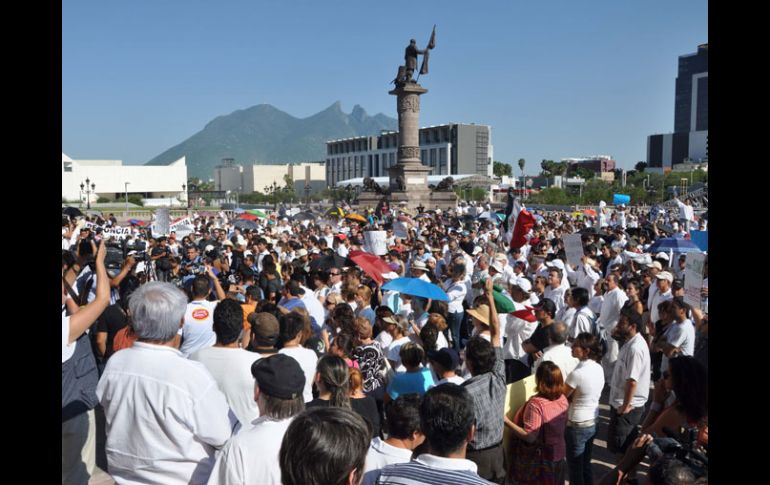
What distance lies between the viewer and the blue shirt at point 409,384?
4475 mm

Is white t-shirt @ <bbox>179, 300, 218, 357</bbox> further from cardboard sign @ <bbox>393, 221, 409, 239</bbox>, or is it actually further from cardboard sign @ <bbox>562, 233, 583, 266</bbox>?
cardboard sign @ <bbox>393, 221, 409, 239</bbox>

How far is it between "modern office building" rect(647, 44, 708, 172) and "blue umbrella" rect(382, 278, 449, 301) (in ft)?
467

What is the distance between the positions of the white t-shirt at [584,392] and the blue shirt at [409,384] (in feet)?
3.88

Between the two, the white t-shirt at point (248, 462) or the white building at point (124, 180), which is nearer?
the white t-shirt at point (248, 462)

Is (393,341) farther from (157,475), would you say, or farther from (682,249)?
(682,249)

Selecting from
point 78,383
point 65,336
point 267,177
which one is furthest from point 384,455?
point 267,177

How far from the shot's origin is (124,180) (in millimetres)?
102375

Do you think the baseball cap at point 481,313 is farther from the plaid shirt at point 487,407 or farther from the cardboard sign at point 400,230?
the cardboard sign at point 400,230

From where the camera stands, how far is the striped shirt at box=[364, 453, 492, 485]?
2471mm

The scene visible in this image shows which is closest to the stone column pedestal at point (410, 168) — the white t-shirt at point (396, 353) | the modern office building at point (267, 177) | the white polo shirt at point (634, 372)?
the white t-shirt at point (396, 353)

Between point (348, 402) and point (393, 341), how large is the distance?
5.75ft

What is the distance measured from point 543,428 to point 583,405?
2.10 feet

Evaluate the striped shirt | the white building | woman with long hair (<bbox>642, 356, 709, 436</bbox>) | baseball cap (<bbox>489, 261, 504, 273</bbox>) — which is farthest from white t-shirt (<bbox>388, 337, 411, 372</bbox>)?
the white building

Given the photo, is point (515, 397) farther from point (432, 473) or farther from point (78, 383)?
point (78, 383)
